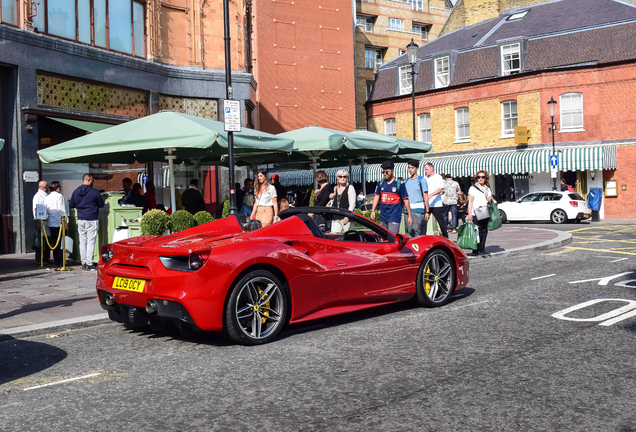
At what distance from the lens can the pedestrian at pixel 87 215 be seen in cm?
1177

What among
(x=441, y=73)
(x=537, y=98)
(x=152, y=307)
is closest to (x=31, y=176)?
(x=152, y=307)

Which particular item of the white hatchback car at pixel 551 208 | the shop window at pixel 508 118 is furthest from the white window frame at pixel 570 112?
the white hatchback car at pixel 551 208

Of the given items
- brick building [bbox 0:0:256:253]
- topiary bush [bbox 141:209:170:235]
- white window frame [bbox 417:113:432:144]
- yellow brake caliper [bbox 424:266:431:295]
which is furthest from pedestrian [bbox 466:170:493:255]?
white window frame [bbox 417:113:432:144]

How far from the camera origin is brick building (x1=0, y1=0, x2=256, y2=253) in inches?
591

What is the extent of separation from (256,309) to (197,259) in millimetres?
743

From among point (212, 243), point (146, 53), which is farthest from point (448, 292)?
point (146, 53)

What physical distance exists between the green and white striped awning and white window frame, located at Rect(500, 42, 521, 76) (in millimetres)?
4400

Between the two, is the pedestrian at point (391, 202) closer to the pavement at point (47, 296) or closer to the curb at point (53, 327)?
the pavement at point (47, 296)

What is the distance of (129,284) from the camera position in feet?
19.2

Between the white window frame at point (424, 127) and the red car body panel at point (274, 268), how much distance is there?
30121 millimetres

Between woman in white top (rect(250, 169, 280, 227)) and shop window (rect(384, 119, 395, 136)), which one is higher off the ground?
shop window (rect(384, 119, 395, 136))

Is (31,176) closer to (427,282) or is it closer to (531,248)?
(427,282)

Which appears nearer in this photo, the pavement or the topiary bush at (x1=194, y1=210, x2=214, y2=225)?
the pavement

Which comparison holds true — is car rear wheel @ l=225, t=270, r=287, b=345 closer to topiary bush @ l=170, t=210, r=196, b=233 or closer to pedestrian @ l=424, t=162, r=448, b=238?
topiary bush @ l=170, t=210, r=196, b=233
